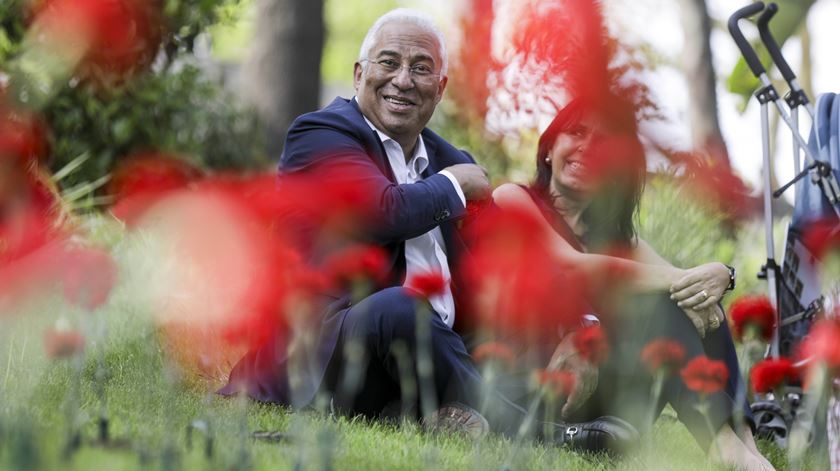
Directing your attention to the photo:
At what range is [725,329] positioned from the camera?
424 centimetres

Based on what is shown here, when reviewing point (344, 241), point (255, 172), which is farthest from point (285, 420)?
point (255, 172)

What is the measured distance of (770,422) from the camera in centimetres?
480

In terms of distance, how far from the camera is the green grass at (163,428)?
8.92 ft

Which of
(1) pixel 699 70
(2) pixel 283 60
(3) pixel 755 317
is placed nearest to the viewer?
(3) pixel 755 317

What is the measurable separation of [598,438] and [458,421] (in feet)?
1.63

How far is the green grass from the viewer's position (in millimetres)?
2719

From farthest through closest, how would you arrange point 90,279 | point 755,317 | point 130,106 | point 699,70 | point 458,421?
point 699,70
point 130,106
point 458,421
point 755,317
point 90,279

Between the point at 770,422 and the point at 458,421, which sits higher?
the point at 458,421

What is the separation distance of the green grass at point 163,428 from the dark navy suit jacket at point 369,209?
0.40ft

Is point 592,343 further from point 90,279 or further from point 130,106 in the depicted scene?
point 130,106

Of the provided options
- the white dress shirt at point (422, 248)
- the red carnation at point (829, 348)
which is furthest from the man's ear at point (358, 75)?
the red carnation at point (829, 348)

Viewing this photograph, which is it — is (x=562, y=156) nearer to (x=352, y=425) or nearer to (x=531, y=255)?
(x=531, y=255)

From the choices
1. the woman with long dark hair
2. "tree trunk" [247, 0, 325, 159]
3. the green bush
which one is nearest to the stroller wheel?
the woman with long dark hair

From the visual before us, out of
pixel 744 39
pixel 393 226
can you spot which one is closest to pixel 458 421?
pixel 393 226
